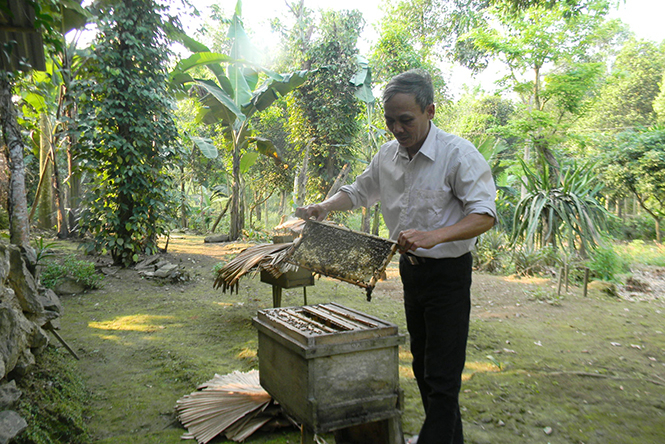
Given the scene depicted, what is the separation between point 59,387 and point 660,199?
1382cm

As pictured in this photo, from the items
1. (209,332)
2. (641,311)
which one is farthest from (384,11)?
(209,332)

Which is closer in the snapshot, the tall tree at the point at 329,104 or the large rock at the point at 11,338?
the large rock at the point at 11,338

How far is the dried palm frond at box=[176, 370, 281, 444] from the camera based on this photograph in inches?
103

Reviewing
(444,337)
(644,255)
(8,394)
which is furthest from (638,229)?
(8,394)

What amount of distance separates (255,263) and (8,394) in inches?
91.4

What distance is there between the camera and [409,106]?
2.06 metres

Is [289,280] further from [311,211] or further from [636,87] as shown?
[636,87]

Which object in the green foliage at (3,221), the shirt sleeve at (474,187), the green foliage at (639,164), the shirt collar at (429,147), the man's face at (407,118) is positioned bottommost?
the green foliage at (3,221)

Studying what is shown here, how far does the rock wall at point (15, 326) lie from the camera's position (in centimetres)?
222

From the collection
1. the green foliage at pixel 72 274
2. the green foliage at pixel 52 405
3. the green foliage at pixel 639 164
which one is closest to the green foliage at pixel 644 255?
the green foliage at pixel 639 164

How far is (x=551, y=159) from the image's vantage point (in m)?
10.6

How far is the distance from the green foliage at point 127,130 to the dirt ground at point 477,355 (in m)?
0.90

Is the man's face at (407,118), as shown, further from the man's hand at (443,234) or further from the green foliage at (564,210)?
the green foliage at (564,210)

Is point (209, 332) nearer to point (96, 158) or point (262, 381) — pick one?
point (262, 381)
